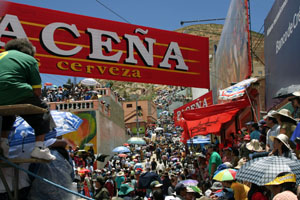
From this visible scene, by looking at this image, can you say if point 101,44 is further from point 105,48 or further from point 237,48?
point 237,48

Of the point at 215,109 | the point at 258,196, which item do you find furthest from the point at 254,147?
the point at 215,109

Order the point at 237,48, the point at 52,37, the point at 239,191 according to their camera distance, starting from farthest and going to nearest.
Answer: the point at 237,48 → the point at 52,37 → the point at 239,191

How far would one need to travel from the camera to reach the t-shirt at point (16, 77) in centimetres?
282

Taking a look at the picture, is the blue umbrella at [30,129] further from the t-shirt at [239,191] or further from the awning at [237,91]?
the awning at [237,91]

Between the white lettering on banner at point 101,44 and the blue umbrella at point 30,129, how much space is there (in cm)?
532

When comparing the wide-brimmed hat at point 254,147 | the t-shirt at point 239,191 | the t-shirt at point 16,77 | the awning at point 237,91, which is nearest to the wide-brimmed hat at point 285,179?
the t-shirt at point 239,191

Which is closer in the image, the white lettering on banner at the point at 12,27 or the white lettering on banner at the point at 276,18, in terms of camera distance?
the white lettering on banner at the point at 276,18

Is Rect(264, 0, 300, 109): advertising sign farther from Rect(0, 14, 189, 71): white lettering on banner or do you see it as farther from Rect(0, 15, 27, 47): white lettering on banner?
→ Rect(0, 15, 27, 47): white lettering on banner

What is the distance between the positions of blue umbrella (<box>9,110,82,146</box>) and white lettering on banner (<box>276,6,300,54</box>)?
5.30m

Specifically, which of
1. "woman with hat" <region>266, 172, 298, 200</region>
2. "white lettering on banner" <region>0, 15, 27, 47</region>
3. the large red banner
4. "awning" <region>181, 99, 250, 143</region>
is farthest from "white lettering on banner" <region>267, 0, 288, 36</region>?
"white lettering on banner" <region>0, 15, 27, 47</region>

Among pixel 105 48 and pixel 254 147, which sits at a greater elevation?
pixel 105 48

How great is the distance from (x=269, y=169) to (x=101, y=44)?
6.18 m

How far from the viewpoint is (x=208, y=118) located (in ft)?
40.0

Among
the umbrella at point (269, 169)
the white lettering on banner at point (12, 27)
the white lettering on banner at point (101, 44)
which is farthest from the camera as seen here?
the white lettering on banner at point (101, 44)
